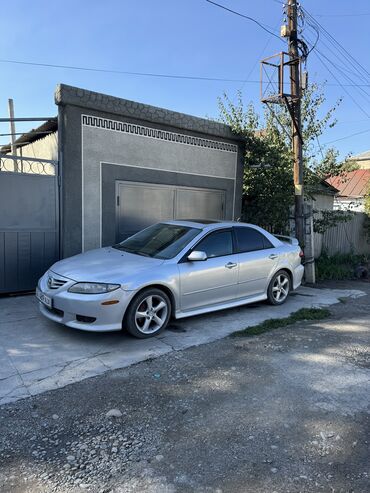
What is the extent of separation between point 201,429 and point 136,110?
266 inches

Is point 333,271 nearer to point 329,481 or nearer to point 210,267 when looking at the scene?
point 210,267

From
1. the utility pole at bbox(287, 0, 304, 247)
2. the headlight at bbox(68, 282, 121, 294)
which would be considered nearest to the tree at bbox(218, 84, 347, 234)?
the utility pole at bbox(287, 0, 304, 247)

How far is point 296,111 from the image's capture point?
9.52 meters

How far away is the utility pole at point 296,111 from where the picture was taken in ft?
30.5

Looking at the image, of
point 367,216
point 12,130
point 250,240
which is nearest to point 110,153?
point 250,240

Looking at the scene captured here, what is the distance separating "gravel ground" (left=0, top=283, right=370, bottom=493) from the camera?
2646 millimetres

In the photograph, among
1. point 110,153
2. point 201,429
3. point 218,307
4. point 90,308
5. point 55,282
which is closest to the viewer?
point 201,429

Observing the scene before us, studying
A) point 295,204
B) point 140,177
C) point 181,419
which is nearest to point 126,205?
point 140,177

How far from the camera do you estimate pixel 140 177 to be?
8578 mm

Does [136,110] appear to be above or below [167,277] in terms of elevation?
above

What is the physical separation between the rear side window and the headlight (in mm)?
2394

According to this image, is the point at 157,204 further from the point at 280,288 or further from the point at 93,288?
the point at 93,288

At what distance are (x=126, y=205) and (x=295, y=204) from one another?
408 centimetres

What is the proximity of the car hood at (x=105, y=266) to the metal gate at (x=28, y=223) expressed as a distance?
1.99 m
